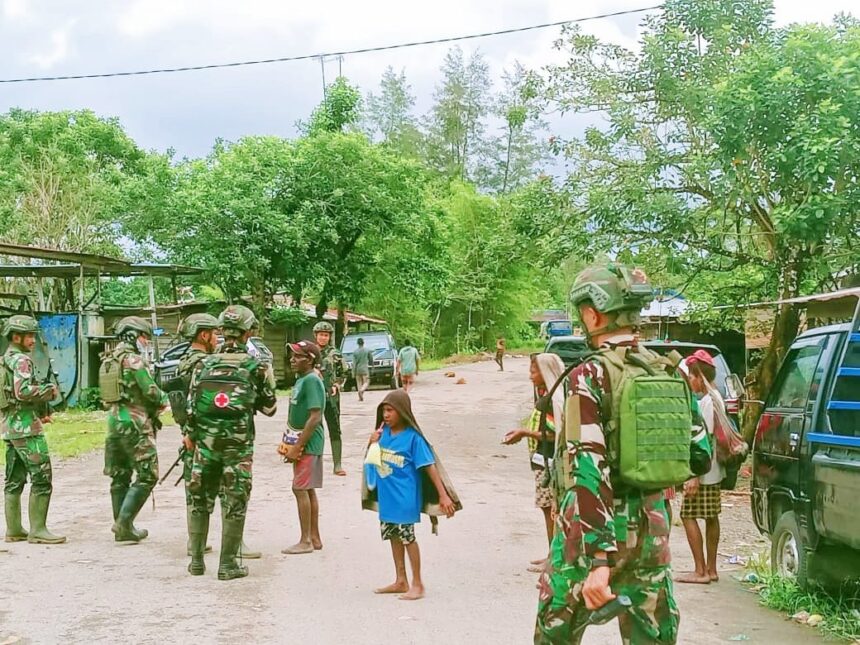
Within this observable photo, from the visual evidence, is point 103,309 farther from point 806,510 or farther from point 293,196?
point 806,510

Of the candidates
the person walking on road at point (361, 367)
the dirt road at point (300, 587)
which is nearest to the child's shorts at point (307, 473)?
the dirt road at point (300, 587)

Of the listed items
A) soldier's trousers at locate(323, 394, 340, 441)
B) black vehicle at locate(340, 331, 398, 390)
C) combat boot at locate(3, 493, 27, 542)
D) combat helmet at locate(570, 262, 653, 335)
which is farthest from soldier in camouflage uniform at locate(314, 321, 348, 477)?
black vehicle at locate(340, 331, 398, 390)

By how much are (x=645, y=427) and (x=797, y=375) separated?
3.57 m

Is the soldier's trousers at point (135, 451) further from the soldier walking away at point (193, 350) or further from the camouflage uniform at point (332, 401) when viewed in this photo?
the camouflage uniform at point (332, 401)

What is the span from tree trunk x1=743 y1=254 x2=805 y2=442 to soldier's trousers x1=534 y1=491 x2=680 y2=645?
9176 mm

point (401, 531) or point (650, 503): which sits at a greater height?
point (650, 503)

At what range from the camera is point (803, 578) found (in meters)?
5.78

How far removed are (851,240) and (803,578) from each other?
7.24 metres

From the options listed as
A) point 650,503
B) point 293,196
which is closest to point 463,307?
point 293,196

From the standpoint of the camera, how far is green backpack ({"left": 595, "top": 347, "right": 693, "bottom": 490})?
11.0ft

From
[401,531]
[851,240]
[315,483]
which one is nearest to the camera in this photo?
[401,531]

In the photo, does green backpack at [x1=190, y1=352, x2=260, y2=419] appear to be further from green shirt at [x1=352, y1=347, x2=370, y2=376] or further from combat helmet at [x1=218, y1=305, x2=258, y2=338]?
green shirt at [x1=352, y1=347, x2=370, y2=376]

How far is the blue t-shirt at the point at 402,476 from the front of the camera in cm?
611

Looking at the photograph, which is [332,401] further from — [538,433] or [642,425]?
[642,425]
